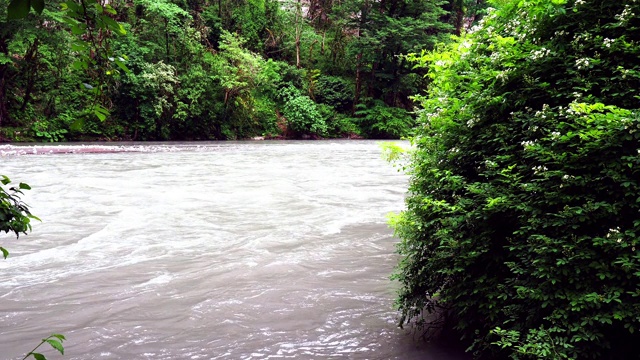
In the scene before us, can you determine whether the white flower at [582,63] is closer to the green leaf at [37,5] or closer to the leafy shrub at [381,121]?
the green leaf at [37,5]

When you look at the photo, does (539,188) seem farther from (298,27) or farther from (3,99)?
(298,27)

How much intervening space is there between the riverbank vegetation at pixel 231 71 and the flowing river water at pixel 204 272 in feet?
26.9

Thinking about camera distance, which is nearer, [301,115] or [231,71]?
[231,71]

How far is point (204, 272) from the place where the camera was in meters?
5.75

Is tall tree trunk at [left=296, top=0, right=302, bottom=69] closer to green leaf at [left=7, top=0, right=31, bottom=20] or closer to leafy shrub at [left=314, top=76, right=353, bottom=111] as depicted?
leafy shrub at [left=314, top=76, right=353, bottom=111]

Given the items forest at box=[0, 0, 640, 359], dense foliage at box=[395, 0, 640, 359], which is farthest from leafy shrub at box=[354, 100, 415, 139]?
dense foliage at box=[395, 0, 640, 359]

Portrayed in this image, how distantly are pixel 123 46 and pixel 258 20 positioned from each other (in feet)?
39.2

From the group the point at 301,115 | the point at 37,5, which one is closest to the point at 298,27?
the point at 301,115

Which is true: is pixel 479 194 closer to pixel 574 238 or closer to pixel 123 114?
pixel 574 238

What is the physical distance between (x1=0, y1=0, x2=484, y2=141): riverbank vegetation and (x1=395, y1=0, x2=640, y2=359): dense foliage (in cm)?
1431

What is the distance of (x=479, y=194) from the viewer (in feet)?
10.3

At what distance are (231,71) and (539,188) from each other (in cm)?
2449

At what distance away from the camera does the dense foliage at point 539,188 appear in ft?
8.29

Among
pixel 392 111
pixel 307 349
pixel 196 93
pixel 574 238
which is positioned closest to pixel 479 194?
pixel 574 238
